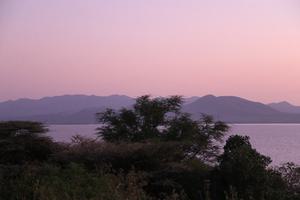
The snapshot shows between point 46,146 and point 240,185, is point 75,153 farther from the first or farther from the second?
point 240,185

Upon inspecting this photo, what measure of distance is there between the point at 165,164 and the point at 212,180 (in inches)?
217

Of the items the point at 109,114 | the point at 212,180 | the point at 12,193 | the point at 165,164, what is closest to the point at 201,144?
the point at 109,114

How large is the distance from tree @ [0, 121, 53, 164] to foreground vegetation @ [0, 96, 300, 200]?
40 mm

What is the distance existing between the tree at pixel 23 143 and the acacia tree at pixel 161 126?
4.80 m

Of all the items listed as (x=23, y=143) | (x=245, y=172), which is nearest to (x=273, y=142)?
(x=23, y=143)

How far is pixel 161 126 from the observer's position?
32.0 m

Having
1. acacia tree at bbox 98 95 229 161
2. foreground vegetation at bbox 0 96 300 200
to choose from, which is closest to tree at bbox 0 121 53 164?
foreground vegetation at bbox 0 96 300 200

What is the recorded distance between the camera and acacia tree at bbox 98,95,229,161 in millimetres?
30672

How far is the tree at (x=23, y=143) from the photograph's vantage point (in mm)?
25109

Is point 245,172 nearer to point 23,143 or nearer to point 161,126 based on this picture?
point 23,143

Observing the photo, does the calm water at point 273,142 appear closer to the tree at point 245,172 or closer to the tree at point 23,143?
the tree at point 23,143

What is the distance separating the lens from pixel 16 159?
24891 millimetres

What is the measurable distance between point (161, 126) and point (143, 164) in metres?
9.27

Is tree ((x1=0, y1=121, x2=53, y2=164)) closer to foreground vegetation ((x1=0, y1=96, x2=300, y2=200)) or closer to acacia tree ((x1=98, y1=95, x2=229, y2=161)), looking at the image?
foreground vegetation ((x1=0, y1=96, x2=300, y2=200))
